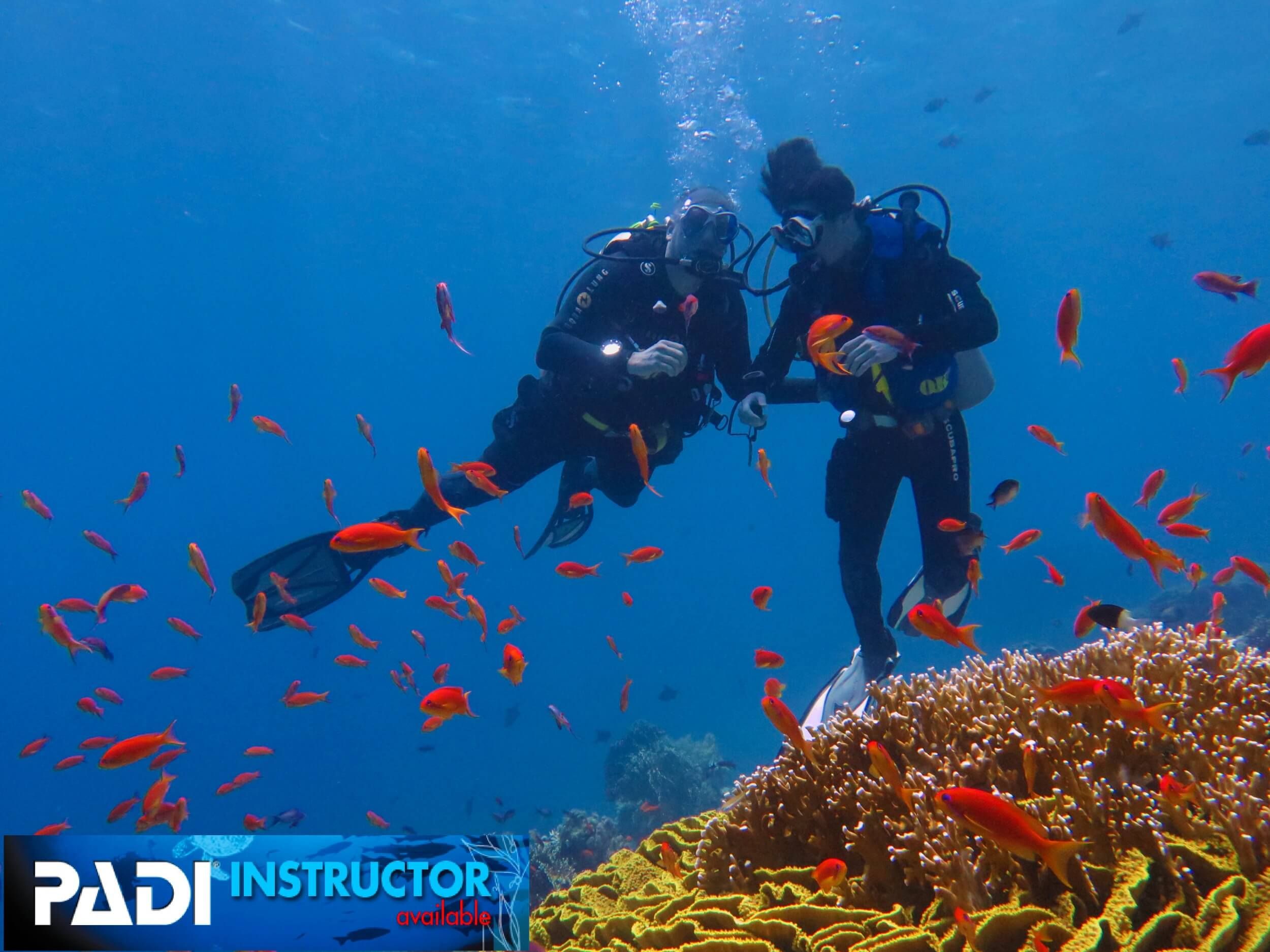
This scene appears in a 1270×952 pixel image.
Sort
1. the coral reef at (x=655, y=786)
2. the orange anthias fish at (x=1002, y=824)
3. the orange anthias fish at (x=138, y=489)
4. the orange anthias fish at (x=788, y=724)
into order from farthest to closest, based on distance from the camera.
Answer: the coral reef at (x=655, y=786), the orange anthias fish at (x=138, y=489), the orange anthias fish at (x=788, y=724), the orange anthias fish at (x=1002, y=824)

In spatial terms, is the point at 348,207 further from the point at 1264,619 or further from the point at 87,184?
the point at 1264,619

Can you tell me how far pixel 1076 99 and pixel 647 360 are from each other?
37.0m

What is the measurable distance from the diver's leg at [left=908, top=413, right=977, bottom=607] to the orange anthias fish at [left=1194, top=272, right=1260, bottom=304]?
2003 millimetres

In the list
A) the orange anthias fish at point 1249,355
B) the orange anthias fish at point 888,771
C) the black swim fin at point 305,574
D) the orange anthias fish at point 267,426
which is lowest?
the orange anthias fish at point 888,771

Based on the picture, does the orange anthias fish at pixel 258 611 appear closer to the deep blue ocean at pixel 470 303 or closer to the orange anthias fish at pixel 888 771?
the orange anthias fish at pixel 888 771

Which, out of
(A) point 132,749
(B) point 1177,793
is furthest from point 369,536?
(B) point 1177,793

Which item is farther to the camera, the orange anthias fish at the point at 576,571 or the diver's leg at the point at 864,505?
the orange anthias fish at the point at 576,571

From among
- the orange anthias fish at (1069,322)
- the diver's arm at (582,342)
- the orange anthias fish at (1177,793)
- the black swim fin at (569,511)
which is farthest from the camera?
the black swim fin at (569,511)

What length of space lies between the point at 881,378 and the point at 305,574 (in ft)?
23.2

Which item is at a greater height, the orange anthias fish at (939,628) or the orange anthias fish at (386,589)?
the orange anthias fish at (386,589)

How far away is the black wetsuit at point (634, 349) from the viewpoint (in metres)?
6.45

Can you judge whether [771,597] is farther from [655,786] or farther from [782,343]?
[655,786]

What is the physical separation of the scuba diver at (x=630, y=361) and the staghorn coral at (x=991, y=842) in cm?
338

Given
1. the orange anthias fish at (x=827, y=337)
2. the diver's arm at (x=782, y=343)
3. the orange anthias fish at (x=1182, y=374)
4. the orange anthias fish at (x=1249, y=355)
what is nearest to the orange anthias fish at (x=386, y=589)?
the diver's arm at (x=782, y=343)
